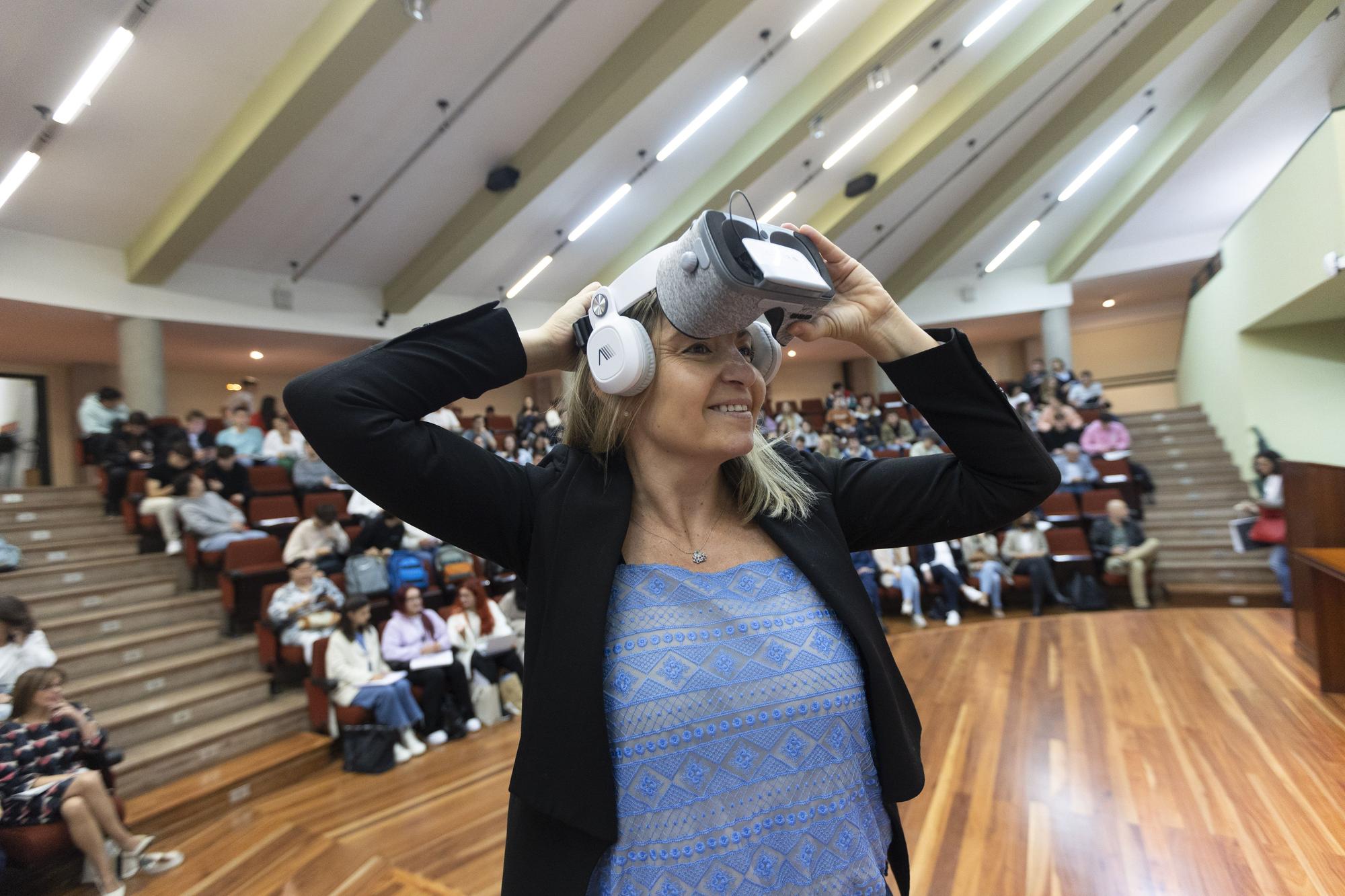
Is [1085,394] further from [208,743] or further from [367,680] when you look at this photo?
[208,743]

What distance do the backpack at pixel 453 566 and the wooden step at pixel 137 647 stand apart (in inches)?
57.1

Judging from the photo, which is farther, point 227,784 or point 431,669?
point 431,669

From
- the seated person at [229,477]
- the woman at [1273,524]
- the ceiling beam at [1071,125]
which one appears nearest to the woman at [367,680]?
the seated person at [229,477]

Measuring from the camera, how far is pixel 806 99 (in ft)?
24.0

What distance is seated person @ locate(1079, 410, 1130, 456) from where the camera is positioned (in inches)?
313

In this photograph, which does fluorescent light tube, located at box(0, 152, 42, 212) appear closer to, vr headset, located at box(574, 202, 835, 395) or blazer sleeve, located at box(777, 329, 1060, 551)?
vr headset, located at box(574, 202, 835, 395)

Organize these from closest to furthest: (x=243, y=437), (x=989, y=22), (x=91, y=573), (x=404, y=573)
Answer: (x=91, y=573) → (x=404, y=573) → (x=243, y=437) → (x=989, y=22)

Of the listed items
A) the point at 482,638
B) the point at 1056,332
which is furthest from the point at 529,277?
the point at 1056,332

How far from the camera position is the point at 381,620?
492 cm

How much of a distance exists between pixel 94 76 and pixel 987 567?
760 centimetres

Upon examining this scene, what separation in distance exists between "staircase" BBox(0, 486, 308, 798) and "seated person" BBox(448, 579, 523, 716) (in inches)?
38.0

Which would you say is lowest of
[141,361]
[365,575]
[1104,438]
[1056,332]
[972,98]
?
[365,575]

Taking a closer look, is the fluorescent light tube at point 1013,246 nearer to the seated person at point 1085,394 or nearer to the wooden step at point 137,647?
the seated person at point 1085,394

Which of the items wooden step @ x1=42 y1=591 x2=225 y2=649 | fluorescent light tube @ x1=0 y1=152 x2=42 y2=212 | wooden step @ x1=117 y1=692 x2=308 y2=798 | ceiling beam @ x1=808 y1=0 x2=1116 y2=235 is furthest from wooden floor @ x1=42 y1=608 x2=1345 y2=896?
ceiling beam @ x1=808 y1=0 x2=1116 y2=235
